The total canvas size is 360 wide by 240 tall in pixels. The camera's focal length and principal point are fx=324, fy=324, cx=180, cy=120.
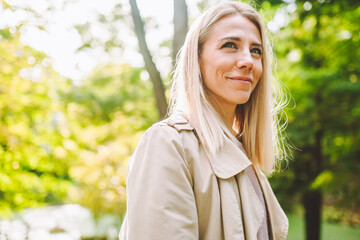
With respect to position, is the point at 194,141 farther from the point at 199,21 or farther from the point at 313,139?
the point at 313,139

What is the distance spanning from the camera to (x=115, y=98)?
9.73 m

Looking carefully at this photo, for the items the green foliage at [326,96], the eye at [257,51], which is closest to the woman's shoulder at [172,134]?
the eye at [257,51]

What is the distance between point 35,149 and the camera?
243 inches

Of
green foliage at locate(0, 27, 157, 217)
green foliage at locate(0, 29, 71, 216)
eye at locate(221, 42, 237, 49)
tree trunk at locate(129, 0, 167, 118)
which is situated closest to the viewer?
eye at locate(221, 42, 237, 49)

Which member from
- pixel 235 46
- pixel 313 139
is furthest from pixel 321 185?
pixel 235 46

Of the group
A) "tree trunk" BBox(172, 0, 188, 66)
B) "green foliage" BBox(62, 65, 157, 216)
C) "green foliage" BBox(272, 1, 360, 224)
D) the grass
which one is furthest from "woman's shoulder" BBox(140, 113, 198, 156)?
the grass

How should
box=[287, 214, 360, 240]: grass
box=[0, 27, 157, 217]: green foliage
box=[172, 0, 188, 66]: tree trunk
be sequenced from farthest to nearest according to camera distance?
box=[287, 214, 360, 240]: grass < box=[0, 27, 157, 217]: green foliage < box=[172, 0, 188, 66]: tree trunk

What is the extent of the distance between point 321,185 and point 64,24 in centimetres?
678

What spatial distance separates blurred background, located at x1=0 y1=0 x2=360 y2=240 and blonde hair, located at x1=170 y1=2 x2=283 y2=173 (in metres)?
0.42

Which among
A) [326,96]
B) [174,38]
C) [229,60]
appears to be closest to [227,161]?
[229,60]

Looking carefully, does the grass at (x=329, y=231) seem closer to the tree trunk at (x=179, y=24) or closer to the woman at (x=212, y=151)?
the tree trunk at (x=179, y=24)

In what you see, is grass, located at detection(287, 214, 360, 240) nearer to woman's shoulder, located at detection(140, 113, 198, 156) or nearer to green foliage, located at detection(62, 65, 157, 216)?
green foliage, located at detection(62, 65, 157, 216)

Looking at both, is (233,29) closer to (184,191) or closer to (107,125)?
(184,191)

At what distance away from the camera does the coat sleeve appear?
1.16m
